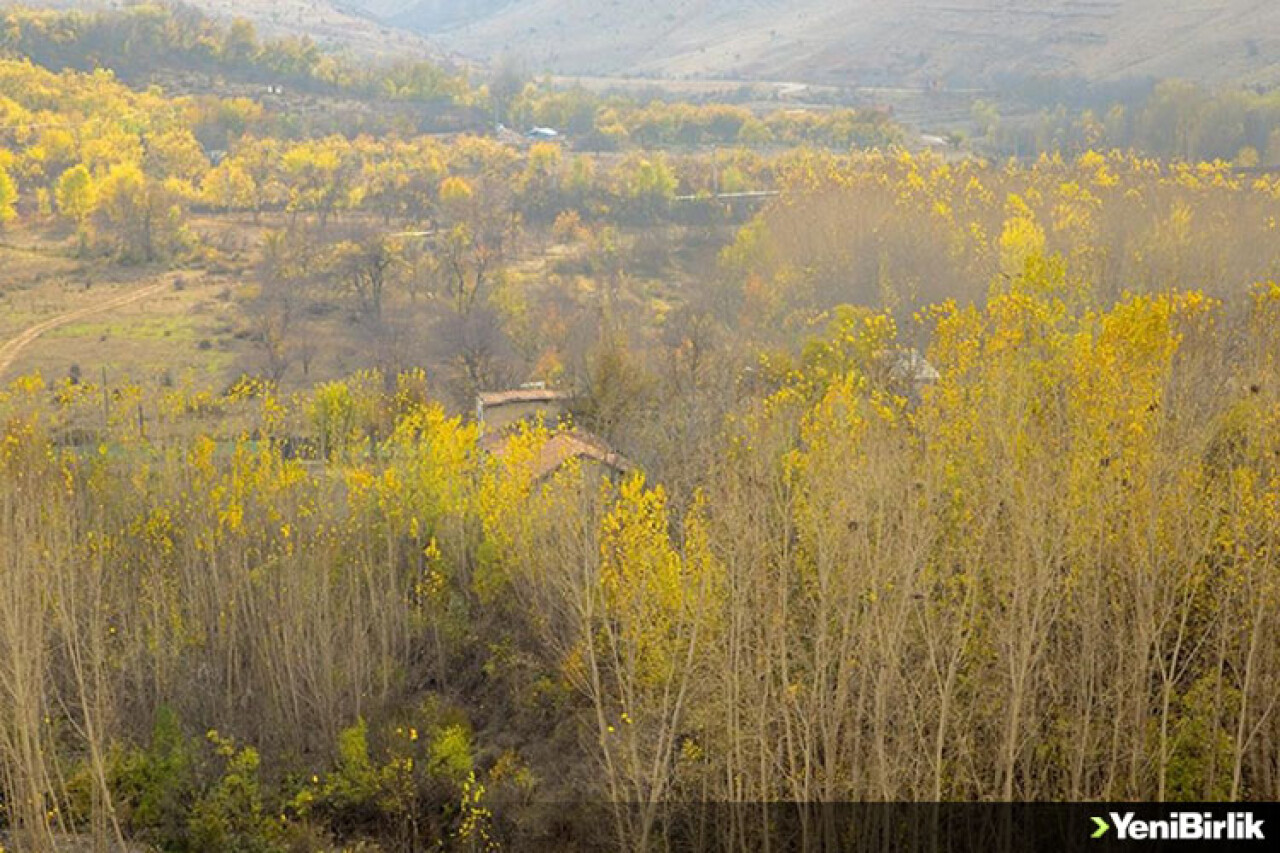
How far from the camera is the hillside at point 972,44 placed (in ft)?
386

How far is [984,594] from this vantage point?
60.6ft

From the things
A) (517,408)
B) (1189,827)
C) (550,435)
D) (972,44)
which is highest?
(972,44)

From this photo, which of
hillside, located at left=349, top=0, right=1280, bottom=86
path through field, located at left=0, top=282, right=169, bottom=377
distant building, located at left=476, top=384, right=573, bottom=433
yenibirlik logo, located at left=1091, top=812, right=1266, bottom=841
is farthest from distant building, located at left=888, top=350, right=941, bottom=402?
hillside, located at left=349, top=0, right=1280, bottom=86

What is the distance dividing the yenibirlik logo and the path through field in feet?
146

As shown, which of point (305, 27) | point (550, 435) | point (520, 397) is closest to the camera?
point (550, 435)

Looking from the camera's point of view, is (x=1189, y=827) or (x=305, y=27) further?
(x=305, y=27)

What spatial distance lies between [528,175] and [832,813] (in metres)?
74.2

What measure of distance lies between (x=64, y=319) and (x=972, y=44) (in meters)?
110

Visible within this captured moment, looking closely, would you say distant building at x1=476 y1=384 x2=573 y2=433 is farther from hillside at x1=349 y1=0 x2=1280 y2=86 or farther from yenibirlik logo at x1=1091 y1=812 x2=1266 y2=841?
hillside at x1=349 y1=0 x2=1280 y2=86

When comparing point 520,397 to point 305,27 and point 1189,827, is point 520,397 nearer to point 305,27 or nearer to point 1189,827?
point 1189,827

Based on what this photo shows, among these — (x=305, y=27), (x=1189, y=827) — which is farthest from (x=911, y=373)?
(x=305, y=27)

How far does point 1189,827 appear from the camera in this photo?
53.0 feet

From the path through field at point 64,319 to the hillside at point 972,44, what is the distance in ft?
267

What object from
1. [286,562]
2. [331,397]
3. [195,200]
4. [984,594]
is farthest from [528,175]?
[984,594]
